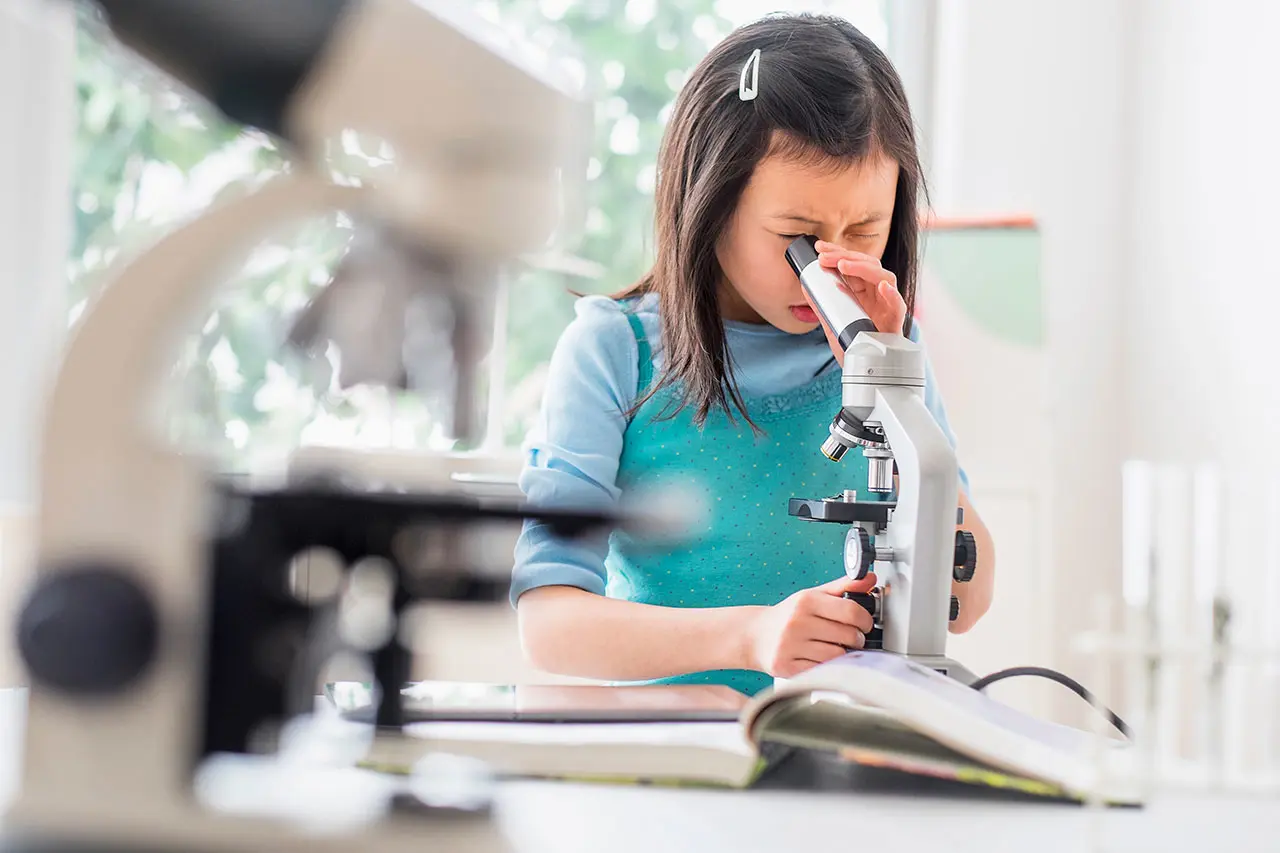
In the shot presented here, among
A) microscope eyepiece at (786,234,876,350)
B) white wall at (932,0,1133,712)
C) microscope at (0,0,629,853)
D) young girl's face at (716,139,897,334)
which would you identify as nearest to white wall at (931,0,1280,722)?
white wall at (932,0,1133,712)

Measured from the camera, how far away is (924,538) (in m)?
0.80

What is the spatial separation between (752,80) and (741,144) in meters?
0.06

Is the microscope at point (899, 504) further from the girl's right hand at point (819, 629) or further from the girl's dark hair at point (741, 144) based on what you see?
the girl's dark hair at point (741, 144)

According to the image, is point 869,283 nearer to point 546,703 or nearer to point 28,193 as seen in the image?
point 546,703

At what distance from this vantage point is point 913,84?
2.74m

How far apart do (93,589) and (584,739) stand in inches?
12.9

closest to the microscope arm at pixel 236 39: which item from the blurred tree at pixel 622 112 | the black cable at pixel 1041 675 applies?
the black cable at pixel 1041 675

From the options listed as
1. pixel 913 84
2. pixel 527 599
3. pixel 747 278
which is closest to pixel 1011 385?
pixel 913 84

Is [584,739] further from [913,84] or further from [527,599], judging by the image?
[913,84]

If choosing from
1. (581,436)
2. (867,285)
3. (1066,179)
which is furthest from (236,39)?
(1066,179)

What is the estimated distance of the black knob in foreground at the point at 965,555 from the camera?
0.87 m

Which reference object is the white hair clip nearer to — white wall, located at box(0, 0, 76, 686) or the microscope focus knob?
the microscope focus knob

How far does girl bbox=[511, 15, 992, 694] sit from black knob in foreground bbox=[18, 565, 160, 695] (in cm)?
57

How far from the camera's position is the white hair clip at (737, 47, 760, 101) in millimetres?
1162
